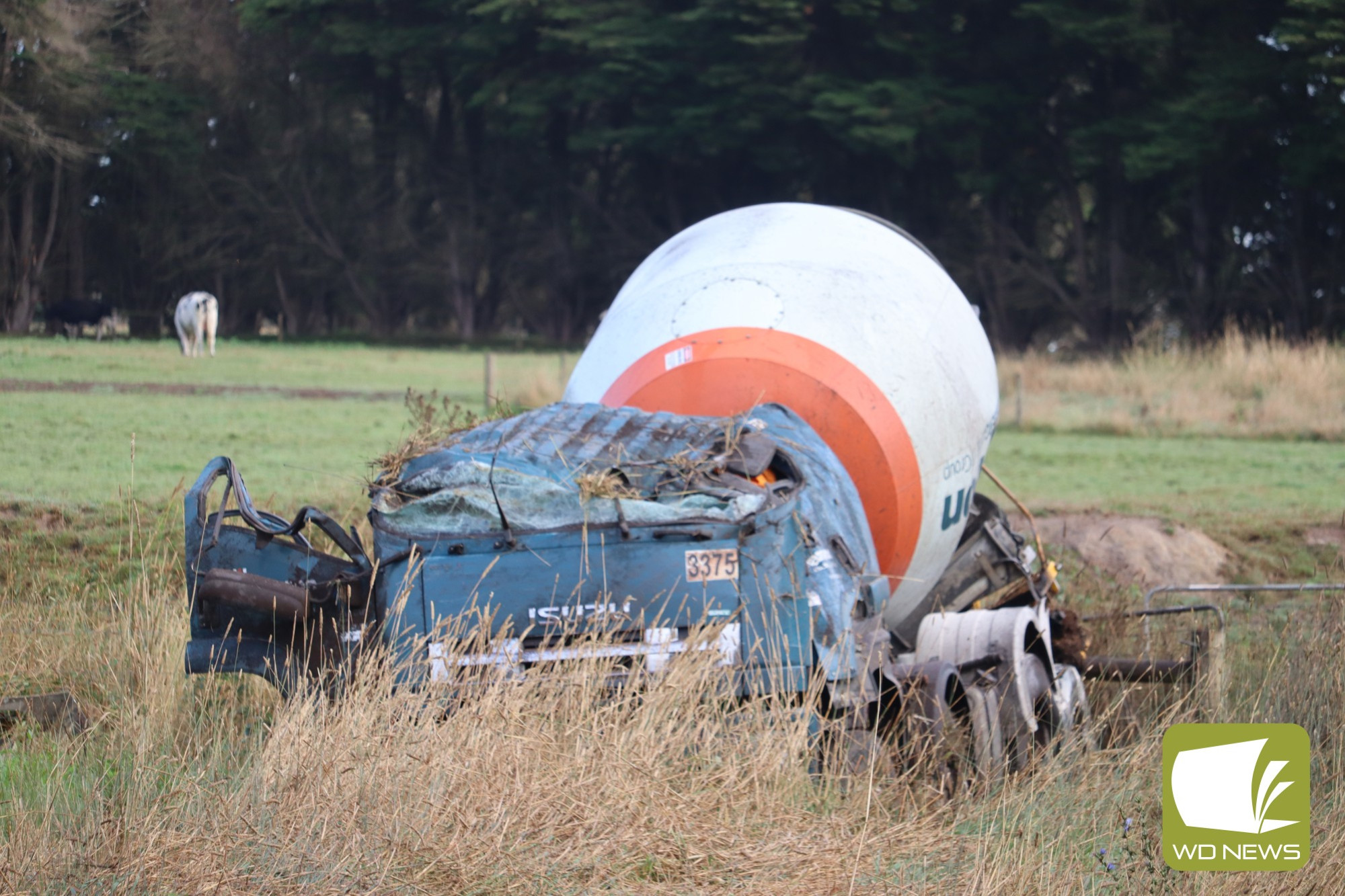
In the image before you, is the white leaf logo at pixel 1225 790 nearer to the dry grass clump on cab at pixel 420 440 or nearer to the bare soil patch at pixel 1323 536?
the dry grass clump on cab at pixel 420 440

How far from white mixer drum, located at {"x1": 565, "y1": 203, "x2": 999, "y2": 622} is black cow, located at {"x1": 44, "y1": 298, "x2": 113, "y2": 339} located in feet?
18.2

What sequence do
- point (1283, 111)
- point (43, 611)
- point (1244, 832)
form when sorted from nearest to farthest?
point (1244, 832) < point (43, 611) < point (1283, 111)

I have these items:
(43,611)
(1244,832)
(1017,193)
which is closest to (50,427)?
(43,611)

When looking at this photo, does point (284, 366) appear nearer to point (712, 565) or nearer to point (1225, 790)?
point (712, 565)

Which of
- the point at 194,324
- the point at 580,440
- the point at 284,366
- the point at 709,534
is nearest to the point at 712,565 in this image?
the point at 709,534

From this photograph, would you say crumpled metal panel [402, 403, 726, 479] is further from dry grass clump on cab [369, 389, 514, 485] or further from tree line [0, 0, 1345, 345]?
tree line [0, 0, 1345, 345]

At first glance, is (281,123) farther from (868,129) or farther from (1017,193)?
(1017,193)

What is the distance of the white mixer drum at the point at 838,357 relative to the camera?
738cm

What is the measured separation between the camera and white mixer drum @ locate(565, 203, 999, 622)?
24.2 ft

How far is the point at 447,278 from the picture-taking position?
167 ft

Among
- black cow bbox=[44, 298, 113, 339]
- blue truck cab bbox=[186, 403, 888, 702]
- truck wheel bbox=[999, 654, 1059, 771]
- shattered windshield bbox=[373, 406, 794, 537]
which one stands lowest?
truck wheel bbox=[999, 654, 1059, 771]

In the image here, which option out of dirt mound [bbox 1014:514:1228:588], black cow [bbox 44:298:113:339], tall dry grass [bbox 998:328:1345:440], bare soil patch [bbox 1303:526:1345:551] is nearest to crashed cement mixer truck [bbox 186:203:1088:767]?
dirt mound [bbox 1014:514:1228:588]

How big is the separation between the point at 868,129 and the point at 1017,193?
6.48 metres

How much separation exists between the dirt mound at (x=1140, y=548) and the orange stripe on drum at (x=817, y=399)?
4.69 m
